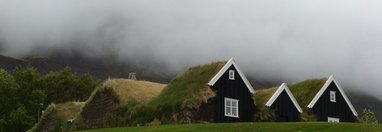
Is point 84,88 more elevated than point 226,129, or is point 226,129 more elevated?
point 84,88

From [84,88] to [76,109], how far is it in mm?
38469

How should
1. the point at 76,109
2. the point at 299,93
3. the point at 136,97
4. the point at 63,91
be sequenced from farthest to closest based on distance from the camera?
the point at 63,91 < the point at 76,109 < the point at 299,93 < the point at 136,97

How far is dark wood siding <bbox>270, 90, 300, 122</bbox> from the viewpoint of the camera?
5447 centimetres

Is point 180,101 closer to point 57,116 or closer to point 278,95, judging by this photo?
point 278,95

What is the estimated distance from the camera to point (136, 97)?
181 ft

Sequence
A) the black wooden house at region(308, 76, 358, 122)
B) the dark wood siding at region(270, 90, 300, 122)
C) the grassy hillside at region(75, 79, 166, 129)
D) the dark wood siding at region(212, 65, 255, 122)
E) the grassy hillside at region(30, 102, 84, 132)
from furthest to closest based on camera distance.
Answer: the grassy hillside at region(30, 102, 84, 132)
the black wooden house at region(308, 76, 358, 122)
the grassy hillside at region(75, 79, 166, 129)
the dark wood siding at region(270, 90, 300, 122)
the dark wood siding at region(212, 65, 255, 122)

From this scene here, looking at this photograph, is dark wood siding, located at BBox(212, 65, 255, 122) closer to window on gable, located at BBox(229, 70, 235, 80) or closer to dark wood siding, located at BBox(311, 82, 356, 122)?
window on gable, located at BBox(229, 70, 235, 80)

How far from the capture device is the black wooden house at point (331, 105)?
56844 millimetres

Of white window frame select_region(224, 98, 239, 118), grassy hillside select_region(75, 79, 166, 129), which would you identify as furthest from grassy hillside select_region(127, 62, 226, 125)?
grassy hillside select_region(75, 79, 166, 129)

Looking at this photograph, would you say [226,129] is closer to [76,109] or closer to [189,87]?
[189,87]

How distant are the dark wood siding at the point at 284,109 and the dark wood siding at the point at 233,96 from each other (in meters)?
2.23

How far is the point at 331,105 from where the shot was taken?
57656 millimetres

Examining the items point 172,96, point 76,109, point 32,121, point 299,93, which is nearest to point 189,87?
point 172,96

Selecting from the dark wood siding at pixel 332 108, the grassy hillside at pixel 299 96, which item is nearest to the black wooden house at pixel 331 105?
the dark wood siding at pixel 332 108
